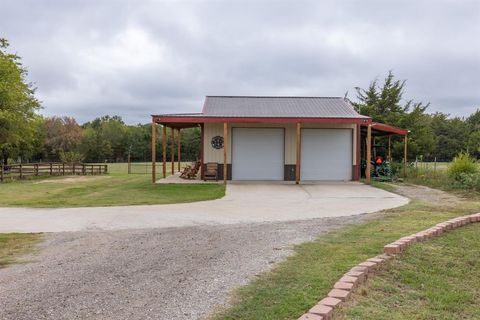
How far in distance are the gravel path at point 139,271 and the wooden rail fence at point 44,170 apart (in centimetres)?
2035

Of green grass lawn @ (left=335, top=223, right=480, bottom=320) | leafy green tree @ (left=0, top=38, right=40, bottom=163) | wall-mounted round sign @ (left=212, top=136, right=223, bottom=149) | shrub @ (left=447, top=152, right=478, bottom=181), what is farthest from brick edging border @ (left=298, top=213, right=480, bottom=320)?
leafy green tree @ (left=0, top=38, right=40, bottom=163)

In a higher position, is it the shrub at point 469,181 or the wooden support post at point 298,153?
the wooden support post at point 298,153

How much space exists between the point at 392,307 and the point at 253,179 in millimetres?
14941

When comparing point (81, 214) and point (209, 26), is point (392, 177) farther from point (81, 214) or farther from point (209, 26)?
point (81, 214)

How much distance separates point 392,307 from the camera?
A: 369 cm

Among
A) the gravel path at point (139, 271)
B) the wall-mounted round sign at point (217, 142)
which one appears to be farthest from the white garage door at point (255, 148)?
the gravel path at point (139, 271)

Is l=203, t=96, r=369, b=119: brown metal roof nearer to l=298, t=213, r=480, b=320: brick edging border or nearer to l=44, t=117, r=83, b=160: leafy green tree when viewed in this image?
l=298, t=213, r=480, b=320: brick edging border

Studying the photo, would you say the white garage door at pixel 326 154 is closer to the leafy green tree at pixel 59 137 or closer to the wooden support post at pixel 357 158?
the wooden support post at pixel 357 158

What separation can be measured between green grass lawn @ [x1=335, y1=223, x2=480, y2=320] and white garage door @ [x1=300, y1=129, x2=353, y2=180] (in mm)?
13043

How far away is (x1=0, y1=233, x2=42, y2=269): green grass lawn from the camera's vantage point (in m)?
5.62

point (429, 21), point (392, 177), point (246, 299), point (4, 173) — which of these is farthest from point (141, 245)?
point (4, 173)

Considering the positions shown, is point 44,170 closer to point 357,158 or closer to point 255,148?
point 255,148

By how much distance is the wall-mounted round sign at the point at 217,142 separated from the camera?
1850 cm

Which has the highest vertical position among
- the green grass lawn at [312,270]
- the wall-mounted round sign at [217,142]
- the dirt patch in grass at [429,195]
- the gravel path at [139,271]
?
the wall-mounted round sign at [217,142]
